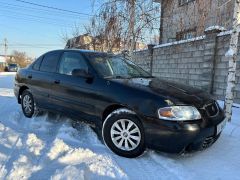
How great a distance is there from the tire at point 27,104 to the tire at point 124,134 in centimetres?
255

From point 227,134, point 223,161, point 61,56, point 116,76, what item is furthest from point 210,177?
point 61,56

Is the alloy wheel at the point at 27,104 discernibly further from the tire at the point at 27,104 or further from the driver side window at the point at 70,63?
the driver side window at the point at 70,63

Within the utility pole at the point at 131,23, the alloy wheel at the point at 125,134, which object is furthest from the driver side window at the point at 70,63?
the utility pole at the point at 131,23

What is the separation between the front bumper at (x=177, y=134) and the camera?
373 centimetres

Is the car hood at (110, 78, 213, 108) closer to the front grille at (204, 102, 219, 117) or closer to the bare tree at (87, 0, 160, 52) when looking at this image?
the front grille at (204, 102, 219, 117)

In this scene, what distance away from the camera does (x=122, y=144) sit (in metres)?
4.19

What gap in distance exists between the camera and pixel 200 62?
31.9 feet

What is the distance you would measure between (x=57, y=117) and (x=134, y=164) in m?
2.92

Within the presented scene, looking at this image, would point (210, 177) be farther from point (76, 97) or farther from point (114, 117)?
point (76, 97)

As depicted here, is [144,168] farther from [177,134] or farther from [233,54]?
[233,54]

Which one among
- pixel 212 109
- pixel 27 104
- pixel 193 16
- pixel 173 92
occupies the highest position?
pixel 193 16

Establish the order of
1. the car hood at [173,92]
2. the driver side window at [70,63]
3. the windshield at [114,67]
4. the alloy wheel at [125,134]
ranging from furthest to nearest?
the driver side window at [70,63], the windshield at [114,67], the alloy wheel at [125,134], the car hood at [173,92]

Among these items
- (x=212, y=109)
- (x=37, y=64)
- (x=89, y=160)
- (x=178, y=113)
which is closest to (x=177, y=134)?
(x=178, y=113)

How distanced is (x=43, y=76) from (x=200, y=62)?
224 inches
